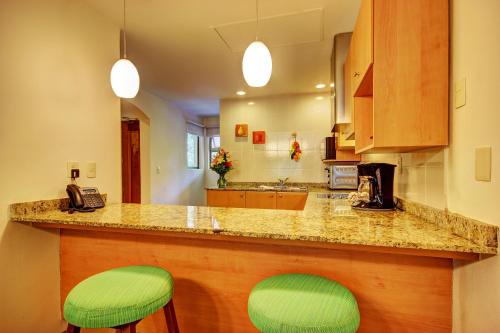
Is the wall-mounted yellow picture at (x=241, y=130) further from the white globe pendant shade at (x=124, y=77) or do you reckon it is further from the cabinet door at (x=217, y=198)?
the white globe pendant shade at (x=124, y=77)

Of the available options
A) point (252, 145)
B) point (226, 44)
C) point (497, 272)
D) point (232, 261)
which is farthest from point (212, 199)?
point (497, 272)

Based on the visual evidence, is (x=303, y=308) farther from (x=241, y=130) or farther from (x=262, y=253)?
(x=241, y=130)

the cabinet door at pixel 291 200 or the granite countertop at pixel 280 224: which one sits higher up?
the granite countertop at pixel 280 224

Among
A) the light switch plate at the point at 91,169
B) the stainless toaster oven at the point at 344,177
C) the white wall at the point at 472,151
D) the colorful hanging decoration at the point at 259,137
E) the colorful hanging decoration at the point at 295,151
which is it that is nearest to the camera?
the white wall at the point at 472,151

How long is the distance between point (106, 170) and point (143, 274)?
115 centimetres

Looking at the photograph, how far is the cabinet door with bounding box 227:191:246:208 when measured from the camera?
12.0 feet

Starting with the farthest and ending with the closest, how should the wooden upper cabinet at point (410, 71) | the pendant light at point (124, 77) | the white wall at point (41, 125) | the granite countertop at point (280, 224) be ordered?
the pendant light at point (124, 77)
the white wall at point (41, 125)
the wooden upper cabinet at point (410, 71)
the granite countertop at point (280, 224)

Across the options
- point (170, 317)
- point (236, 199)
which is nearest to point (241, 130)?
point (236, 199)

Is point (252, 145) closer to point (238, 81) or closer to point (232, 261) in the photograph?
point (238, 81)

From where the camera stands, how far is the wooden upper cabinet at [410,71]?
3.36 feet

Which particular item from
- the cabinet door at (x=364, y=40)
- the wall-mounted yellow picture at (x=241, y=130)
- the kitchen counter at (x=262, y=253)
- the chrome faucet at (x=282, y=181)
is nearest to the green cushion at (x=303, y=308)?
the kitchen counter at (x=262, y=253)

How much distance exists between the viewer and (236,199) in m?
3.69

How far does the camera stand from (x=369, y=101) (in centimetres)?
157

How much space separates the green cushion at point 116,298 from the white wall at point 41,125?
2.47 ft
